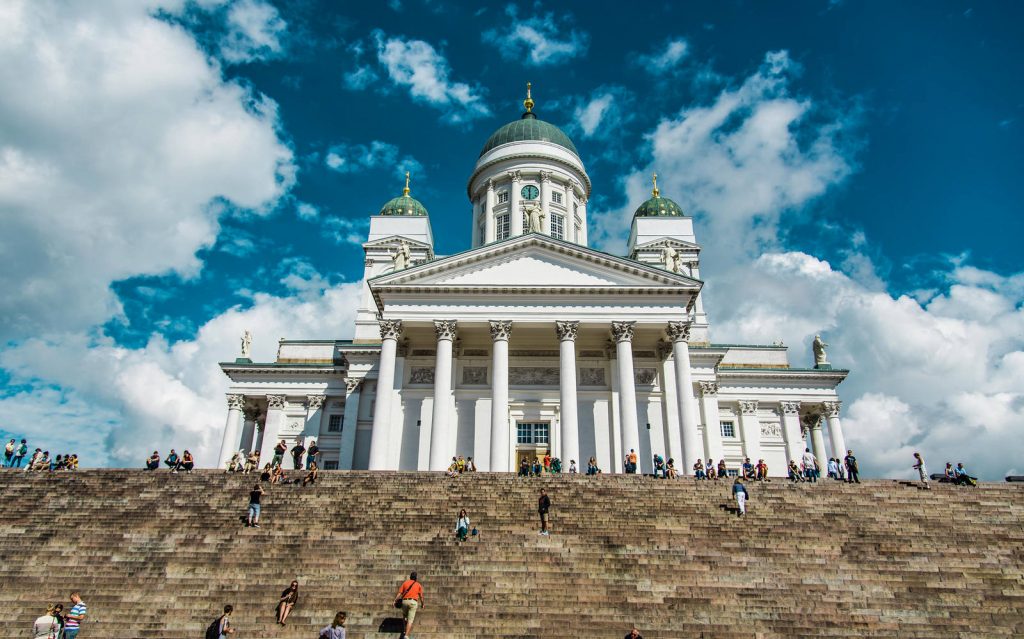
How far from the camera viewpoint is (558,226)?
45250 mm

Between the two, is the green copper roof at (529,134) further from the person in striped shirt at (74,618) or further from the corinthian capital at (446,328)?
the person in striped shirt at (74,618)

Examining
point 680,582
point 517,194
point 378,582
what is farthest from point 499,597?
point 517,194

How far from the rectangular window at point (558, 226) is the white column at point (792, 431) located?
55.8ft

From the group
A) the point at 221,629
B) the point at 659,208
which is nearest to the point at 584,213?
the point at 659,208

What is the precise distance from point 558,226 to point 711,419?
15764 mm

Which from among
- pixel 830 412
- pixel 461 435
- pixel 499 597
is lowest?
pixel 499 597

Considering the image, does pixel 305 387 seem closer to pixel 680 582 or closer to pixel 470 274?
pixel 470 274

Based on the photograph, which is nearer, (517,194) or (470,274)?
(470,274)

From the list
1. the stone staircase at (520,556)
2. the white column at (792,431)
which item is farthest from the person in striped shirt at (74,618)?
the white column at (792,431)

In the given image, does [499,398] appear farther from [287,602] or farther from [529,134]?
[529,134]

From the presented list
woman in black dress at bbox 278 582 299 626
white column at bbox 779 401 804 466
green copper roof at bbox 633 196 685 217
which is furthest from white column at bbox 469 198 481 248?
woman in black dress at bbox 278 582 299 626

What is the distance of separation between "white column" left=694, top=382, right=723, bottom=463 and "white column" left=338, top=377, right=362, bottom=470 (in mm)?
18722

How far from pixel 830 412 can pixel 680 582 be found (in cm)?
3143

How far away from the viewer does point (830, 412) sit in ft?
140
